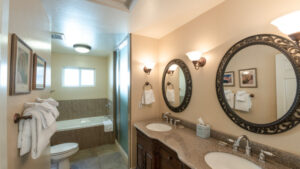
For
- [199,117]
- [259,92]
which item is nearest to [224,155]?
[199,117]

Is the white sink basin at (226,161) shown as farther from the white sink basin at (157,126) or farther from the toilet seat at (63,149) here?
the toilet seat at (63,149)

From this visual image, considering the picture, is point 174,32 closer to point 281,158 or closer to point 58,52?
point 281,158

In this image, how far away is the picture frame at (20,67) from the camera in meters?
0.76

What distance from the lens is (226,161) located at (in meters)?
1.12

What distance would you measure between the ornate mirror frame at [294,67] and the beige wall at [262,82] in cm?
4

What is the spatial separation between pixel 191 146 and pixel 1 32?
1601 mm

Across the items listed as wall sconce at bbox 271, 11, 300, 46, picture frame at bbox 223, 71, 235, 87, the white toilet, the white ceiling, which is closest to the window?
the white ceiling

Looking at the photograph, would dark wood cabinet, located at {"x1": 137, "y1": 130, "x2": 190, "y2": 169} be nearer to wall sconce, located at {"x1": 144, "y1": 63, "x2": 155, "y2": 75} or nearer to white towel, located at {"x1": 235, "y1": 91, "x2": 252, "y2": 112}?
white towel, located at {"x1": 235, "y1": 91, "x2": 252, "y2": 112}

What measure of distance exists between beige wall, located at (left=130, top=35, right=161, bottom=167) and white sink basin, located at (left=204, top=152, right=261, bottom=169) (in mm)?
1361

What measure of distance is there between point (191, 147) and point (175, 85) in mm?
1039

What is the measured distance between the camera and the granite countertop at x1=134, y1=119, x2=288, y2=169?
99cm

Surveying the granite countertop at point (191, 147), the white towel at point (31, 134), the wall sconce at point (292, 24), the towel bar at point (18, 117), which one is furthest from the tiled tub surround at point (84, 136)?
the wall sconce at point (292, 24)

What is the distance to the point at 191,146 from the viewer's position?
1286mm

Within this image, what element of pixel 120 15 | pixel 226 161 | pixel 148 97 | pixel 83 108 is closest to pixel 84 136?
pixel 83 108
